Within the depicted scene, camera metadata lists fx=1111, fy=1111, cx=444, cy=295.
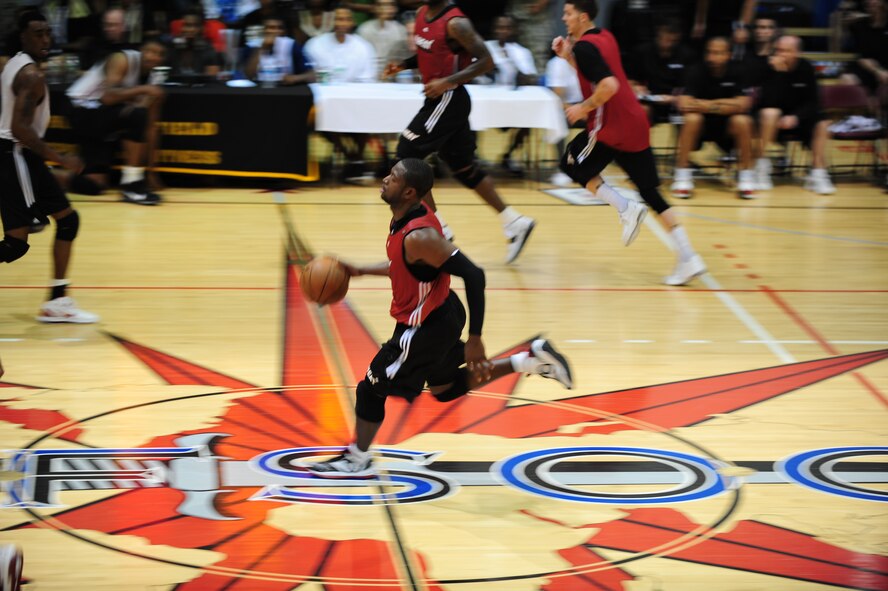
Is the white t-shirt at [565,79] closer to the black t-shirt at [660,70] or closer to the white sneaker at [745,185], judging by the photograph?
the black t-shirt at [660,70]

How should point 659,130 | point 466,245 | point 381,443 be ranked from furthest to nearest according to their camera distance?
point 659,130 < point 466,245 < point 381,443

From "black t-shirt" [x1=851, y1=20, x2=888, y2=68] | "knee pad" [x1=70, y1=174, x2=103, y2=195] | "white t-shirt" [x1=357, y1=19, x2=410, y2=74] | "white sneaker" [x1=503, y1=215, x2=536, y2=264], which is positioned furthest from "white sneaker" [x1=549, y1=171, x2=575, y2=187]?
"knee pad" [x1=70, y1=174, x2=103, y2=195]

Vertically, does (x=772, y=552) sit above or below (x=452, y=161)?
below

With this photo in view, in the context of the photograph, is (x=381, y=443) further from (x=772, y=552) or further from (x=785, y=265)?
(x=785, y=265)

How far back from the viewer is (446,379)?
5031 mm

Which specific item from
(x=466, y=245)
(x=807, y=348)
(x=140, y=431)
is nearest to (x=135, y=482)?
(x=140, y=431)

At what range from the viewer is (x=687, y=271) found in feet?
27.2

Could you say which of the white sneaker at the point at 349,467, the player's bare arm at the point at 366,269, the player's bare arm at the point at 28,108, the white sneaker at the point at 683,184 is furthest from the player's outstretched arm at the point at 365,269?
the white sneaker at the point at 683,184

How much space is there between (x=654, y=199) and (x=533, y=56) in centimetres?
536

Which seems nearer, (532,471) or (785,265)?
(532,471)

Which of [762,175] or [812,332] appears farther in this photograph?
[762,175]

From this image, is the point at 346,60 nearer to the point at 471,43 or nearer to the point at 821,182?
the point at 471,43

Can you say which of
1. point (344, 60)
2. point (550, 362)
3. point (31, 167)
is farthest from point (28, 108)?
point (344, 60)

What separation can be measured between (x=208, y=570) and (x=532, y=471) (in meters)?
1.63
